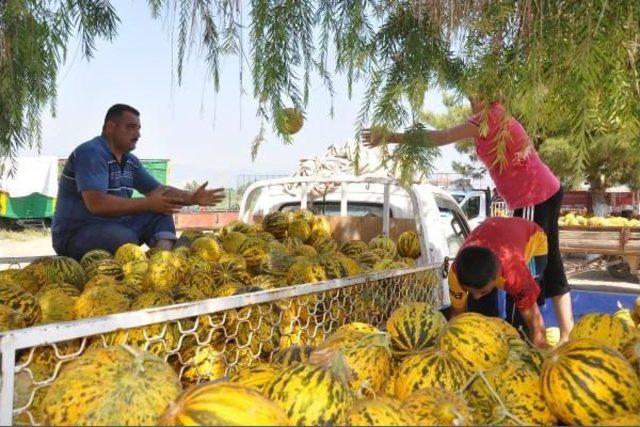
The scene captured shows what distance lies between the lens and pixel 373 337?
2.04 m

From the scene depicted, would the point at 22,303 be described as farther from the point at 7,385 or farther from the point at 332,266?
the point at 332,266

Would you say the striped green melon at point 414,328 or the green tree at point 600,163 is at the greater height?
the green tree at point 600,163

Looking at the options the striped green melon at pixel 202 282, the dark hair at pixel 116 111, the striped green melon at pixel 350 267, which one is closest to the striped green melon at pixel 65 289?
the striped green melon at pixel 202 282

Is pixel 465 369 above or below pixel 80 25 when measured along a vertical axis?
below

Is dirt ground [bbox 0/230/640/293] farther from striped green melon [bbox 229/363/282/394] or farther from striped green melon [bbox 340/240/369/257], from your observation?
striped green melon [bbox 229/363/282/394]

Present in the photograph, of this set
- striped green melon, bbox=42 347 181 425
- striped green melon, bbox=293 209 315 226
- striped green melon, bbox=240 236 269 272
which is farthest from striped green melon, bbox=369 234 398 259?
striped green melon, bbox=42 347 181 425

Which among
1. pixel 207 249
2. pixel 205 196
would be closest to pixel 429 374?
pixel 207 249

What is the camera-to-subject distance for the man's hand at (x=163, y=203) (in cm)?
416

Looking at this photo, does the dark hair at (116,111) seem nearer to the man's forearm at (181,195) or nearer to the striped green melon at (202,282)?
the man's forearm at (181,195)

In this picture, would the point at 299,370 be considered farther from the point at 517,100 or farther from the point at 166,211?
the point at 166,211

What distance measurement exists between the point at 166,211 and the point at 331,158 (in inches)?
172

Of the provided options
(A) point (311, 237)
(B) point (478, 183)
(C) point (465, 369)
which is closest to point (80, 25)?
(C) point (465, 369)

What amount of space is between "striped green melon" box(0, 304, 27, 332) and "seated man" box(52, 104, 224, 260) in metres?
1.86

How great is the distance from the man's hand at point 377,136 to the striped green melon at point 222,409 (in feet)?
3.73
